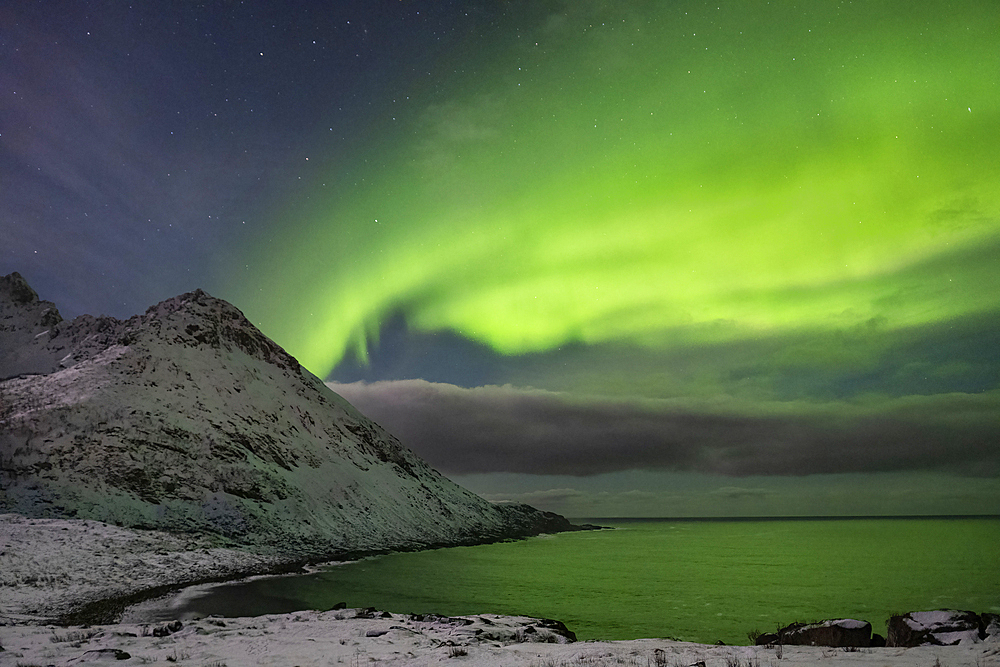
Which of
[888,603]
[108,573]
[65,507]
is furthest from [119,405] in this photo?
[888,603]

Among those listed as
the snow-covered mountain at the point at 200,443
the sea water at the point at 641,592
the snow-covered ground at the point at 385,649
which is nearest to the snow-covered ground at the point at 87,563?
the sea water at the point at 641,592

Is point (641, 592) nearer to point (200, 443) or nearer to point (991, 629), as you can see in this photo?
point (991, 629)

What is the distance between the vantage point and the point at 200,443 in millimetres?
80000

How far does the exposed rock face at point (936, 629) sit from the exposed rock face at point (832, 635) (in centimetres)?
94

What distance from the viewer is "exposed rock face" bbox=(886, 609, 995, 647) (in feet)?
49.6

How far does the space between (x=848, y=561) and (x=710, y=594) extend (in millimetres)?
48274

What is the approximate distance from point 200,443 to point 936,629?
87187 millimetres

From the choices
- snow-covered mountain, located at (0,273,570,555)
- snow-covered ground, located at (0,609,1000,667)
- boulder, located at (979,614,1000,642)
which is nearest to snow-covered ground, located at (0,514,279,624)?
snow-covered ground, located at (0,609,1000,667)

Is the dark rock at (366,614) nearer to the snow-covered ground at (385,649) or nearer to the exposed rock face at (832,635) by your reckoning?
the snow-covered ground at (385,649)

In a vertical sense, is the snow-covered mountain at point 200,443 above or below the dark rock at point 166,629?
above

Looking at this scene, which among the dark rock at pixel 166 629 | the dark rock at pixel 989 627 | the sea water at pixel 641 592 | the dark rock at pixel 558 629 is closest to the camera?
the dark rock at pixel 989 627

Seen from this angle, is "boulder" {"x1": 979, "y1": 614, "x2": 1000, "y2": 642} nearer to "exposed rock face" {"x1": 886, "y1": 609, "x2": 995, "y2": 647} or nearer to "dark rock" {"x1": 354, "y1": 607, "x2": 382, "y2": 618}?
"exposed rock face" {"x1": 886, "y1": 609, "x2": 995, "y2": 647}

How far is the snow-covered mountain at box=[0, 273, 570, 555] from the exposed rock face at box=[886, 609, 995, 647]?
208ft

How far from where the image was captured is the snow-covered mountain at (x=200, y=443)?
6344 cm
